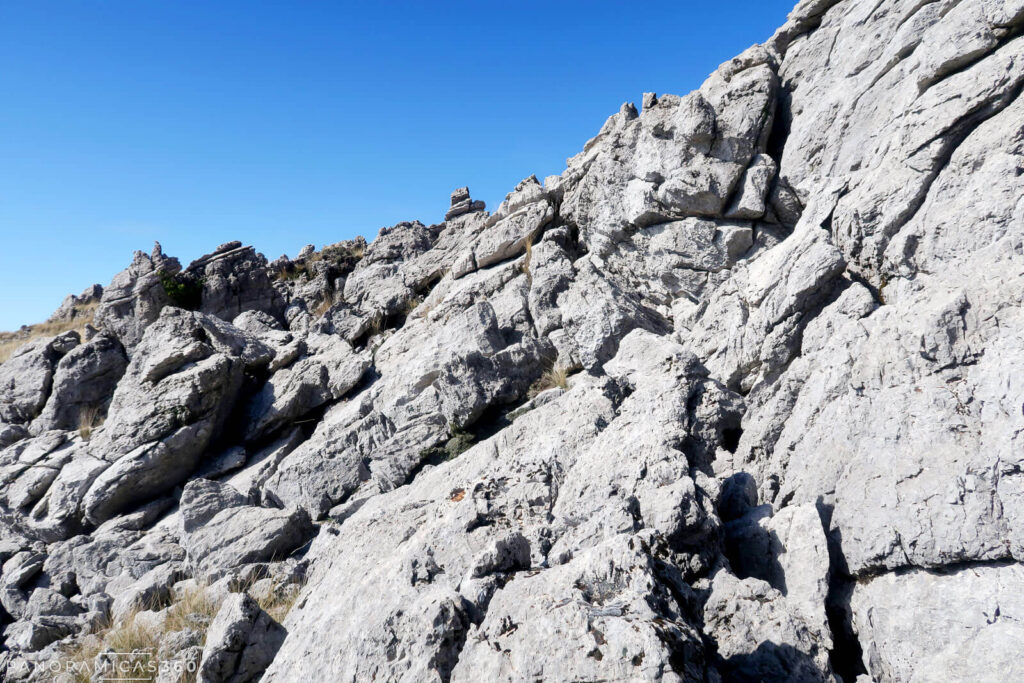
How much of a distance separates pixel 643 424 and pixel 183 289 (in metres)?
22.5

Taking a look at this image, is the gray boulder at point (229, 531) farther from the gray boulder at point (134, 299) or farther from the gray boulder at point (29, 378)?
the gray boulder at point (134, 299)

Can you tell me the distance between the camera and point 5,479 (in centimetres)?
1620

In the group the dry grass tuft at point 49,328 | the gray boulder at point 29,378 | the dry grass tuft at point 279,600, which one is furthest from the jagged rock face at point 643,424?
the dry grass tuft at point 49,328

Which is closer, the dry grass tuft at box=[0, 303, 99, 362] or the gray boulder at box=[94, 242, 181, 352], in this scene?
the gray boulder at box=[94, 242, 181, 352]

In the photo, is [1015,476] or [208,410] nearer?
[1015,476]

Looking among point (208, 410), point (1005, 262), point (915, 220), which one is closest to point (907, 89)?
point (915, 220)

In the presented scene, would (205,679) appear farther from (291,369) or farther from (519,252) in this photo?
(519,252)

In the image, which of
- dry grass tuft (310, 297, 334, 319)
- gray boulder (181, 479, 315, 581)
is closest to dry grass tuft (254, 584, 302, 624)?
gray boulder (181, 479, 315, 581)

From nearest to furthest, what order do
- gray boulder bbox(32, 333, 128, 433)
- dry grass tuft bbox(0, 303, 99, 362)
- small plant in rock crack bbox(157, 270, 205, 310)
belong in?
1. gray boulder bbox(32, 333, 128, 433)
2. small plant in rock crack bbox(157, 270, 205, 310)
3. dry grass tuft bbox(0, 303, 99, 362)

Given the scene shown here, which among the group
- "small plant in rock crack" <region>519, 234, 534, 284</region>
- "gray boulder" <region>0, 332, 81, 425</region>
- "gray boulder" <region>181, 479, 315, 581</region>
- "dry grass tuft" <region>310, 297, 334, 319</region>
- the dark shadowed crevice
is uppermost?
"dry grass tuft" <region>310, 297, 334, 319</region>

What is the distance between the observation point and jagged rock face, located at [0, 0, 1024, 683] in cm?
571

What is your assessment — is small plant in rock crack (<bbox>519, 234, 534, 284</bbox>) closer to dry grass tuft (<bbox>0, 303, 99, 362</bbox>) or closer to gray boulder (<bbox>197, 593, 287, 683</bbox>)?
gray boulder (<bbox>197, 593, 287, 683</bbox>)

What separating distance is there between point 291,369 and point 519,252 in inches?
299

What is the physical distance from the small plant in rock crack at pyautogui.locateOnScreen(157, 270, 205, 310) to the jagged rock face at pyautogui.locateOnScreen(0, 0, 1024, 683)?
9.47 feet
